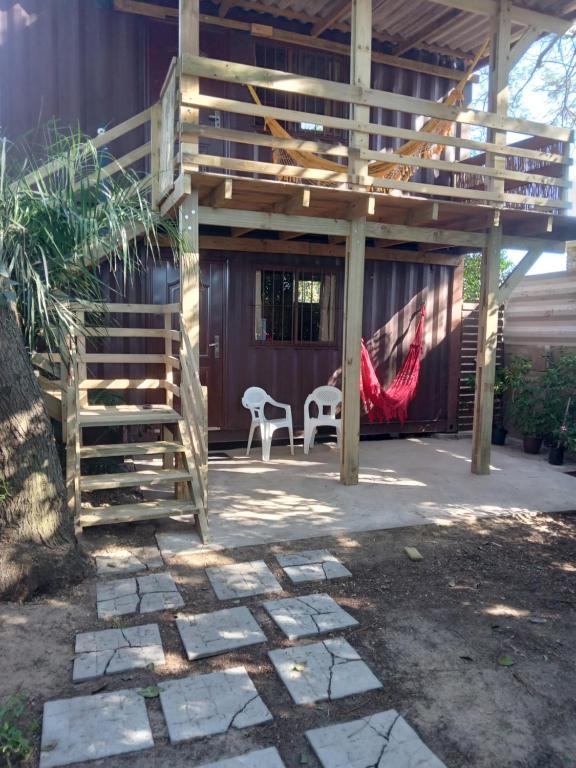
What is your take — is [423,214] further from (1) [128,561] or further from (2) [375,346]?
(1) [128,561]

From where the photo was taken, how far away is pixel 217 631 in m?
2.80

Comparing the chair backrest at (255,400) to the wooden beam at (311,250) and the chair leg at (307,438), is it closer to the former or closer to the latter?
the chair leg at (307,438)

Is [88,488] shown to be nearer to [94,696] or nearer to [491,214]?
[94,696]

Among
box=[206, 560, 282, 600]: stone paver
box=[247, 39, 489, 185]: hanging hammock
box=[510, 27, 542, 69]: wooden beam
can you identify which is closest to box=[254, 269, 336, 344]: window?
box=[247, 39, 489, 185]: hanging hammock

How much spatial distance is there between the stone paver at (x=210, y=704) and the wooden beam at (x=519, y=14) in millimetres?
5357

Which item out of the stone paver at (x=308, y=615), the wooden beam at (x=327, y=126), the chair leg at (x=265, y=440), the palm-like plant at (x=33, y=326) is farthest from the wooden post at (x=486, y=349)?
the palm-like plant at (x=33, y=326)

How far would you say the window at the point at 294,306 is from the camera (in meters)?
6.90

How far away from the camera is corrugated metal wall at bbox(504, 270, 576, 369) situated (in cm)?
684

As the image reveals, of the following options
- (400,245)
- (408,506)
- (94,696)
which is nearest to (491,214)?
(400,245)

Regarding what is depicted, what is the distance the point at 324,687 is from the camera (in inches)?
93.6

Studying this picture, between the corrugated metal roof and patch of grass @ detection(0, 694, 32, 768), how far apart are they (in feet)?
21.3

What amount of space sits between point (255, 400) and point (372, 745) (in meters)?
4.69

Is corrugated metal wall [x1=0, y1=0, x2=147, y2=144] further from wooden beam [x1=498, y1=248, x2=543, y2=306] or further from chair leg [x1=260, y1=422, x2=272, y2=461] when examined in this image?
wooden beam [x1=498, y1=248, x2=543, y2=306]

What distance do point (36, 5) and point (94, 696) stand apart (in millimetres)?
6380
